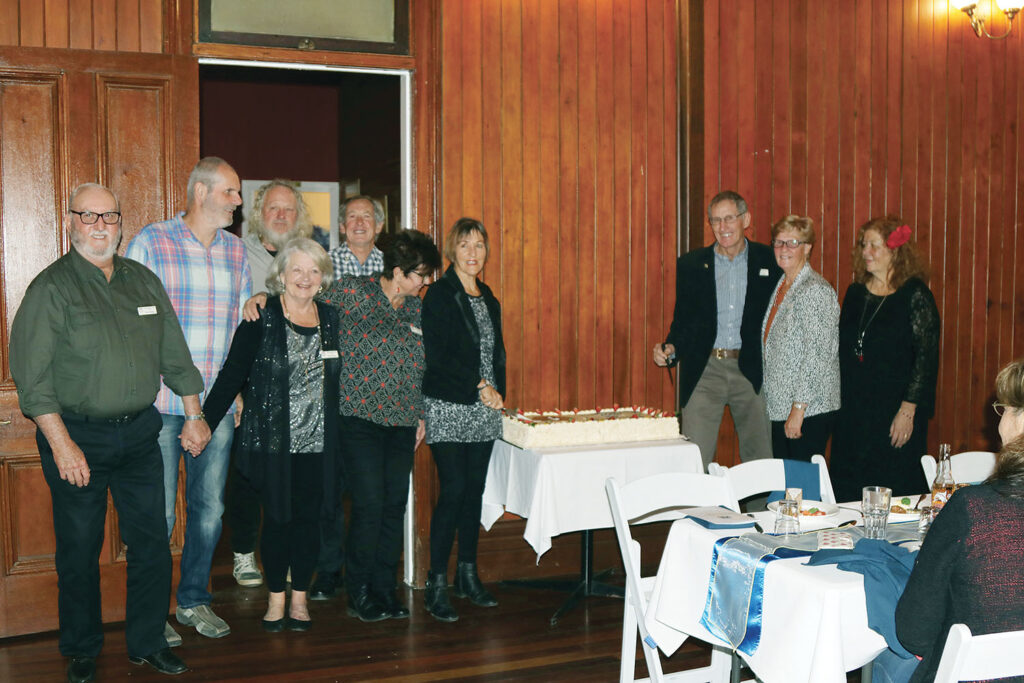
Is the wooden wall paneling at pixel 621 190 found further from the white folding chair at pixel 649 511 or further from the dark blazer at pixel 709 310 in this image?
the white folding chair at pixel 649 511

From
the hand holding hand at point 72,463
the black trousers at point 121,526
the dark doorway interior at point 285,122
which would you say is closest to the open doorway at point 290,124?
the dark doorway interior at point 285,122

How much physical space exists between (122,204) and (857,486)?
383 centimetres

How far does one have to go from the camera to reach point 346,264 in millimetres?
4660

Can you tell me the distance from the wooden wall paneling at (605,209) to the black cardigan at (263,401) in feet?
6.20

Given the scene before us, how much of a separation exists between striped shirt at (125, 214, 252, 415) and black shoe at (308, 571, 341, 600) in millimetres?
1175

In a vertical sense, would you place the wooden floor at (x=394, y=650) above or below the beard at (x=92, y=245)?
below

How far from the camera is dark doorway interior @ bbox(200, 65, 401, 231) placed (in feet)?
29.5

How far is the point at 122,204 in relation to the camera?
13.9ft

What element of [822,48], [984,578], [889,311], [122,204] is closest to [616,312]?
[889,311]

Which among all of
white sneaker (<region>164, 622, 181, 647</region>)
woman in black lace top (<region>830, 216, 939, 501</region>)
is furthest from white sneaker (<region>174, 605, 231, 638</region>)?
woman in black lace top (<region>830, 216, 939, 501</region>)

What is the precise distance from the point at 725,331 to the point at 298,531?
231 centimetres

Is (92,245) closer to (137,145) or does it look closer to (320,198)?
(137,145)

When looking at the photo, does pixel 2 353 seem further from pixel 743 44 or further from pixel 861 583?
pixel 743 44

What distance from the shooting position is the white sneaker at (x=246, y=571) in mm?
4844
